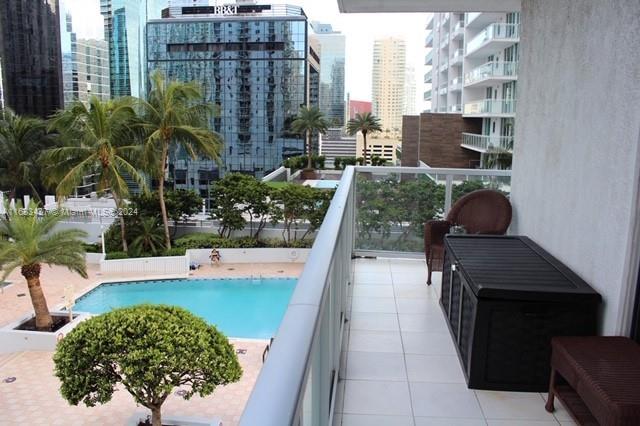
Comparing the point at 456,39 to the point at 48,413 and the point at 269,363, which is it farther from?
the point at 269,363

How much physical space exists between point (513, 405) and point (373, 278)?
2.21 meters

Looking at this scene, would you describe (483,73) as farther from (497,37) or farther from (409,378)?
(409,378)

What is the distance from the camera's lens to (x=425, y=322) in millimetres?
3777

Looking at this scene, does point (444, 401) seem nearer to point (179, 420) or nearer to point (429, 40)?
point (179, 420)

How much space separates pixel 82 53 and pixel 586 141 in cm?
4687

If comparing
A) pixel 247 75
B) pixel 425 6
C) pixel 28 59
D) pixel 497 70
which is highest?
pixel 247 75

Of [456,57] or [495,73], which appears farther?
[456,57]

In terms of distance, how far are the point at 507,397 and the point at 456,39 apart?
31.7m

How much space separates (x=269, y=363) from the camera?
0.84m

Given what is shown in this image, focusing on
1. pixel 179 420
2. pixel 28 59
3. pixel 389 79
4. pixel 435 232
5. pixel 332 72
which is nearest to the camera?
pixel 435 232

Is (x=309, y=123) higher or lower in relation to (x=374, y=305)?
higher

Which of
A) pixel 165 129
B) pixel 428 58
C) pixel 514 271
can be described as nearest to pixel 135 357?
pixel 514 271

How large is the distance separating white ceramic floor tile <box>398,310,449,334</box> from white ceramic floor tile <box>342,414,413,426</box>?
44.5 inches

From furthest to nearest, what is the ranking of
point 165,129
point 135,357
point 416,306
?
point 165,129, point 135,357, point 416,306
